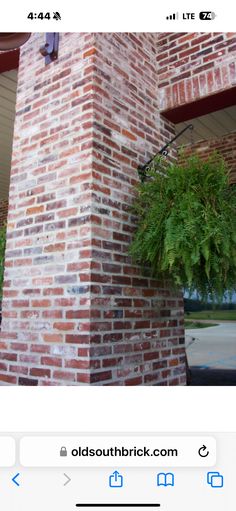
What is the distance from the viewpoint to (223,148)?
462cm

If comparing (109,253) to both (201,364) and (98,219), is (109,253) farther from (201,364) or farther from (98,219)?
(201,364)

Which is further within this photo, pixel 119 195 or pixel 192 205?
pixel 119 195

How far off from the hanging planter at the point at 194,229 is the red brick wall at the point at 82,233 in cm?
27

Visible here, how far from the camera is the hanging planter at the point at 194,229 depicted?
1747 mm

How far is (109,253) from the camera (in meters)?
2.05

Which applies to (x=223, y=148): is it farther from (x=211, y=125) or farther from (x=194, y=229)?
→ (x=194, y=229)

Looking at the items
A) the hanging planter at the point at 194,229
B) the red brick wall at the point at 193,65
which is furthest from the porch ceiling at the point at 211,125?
the hanging planter at the point at 194,229

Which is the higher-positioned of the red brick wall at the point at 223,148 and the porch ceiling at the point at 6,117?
the porch ceiling at the point at 6,117
